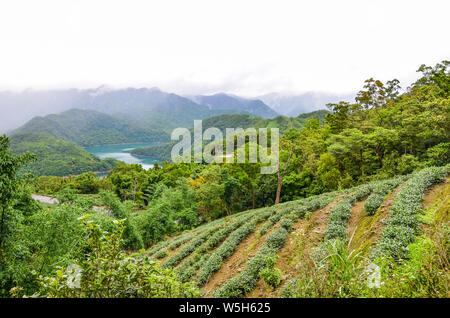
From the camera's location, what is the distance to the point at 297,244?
814cm

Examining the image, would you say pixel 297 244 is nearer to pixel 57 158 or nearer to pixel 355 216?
pixel 355 216

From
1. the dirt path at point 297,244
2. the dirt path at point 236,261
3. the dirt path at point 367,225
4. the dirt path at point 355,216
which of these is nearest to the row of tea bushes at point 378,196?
the dirt path at point 367,225

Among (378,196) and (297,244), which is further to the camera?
(378,196)

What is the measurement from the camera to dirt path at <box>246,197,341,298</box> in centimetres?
651

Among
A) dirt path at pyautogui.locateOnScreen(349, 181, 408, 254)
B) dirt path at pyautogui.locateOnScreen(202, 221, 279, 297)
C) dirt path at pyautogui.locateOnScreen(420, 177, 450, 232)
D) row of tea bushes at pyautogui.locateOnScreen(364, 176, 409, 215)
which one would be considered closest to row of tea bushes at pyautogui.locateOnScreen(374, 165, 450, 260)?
dirt path at pyautogui.locateOnScreen(420, 177, 450, 232)

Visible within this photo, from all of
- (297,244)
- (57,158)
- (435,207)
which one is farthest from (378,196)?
(57,158)

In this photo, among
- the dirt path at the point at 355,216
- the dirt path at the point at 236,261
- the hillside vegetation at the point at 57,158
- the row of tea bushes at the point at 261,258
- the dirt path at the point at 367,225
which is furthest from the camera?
the hillside vegetation at the point at 57,158

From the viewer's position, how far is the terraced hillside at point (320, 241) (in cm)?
494

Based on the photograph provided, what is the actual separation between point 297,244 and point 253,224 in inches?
164

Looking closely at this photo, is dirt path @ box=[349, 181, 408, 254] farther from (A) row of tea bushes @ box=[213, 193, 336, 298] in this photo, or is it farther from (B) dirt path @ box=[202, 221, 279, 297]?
(B) dirt path @ box=[202, 221, 279, 297]

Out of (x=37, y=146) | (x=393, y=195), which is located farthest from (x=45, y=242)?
(x=37, y=146)

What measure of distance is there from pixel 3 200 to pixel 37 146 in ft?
571

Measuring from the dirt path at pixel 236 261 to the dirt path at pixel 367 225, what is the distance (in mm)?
3479

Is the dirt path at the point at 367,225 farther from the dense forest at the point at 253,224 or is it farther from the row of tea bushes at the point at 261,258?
the row of tea bushes at the point at 261,258
